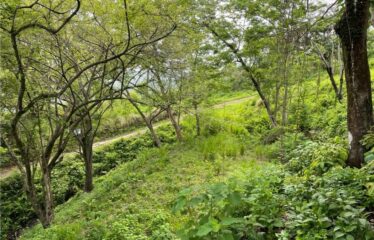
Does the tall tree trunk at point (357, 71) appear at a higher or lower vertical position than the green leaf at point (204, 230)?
higher

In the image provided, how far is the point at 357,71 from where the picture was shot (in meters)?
3.67

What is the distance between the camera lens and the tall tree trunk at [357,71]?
357 cm

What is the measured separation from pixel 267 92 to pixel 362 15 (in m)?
6.64

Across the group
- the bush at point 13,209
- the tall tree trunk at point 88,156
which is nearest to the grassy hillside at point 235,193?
the tall tree trunk at point 88,156

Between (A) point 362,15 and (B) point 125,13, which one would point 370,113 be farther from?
(B) point 125,13

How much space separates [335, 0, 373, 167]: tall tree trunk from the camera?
3566 millimetres

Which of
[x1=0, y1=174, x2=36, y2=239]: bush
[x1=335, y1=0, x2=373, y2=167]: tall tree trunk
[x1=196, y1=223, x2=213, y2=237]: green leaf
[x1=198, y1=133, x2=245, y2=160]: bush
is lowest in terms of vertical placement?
[x1=0, y1=174, x2=36, y2=239]: bush

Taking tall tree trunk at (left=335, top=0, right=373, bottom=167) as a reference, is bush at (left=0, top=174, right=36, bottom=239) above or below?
below

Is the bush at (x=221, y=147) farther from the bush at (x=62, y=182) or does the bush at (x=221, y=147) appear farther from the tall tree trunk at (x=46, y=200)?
the bush at (x=62, y=182)

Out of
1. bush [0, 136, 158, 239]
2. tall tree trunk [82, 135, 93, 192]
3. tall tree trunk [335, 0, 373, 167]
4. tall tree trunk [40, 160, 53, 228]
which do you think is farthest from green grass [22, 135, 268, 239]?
tall tree trunk [335, 0, 373, 167]

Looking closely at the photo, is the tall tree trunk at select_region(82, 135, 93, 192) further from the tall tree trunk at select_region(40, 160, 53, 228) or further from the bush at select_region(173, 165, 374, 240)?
the bush at select_region(173, 165, 374, 240)

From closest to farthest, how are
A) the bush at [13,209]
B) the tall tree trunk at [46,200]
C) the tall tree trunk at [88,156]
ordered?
the tall tree trunk at [46,200]
the tall tree trunk at [88,156]
the bush at [13,209]

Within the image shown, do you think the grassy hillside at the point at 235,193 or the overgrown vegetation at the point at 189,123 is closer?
the grassy hillside at the point at 235,193

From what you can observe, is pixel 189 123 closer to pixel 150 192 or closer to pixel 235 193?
pixel 150 192
